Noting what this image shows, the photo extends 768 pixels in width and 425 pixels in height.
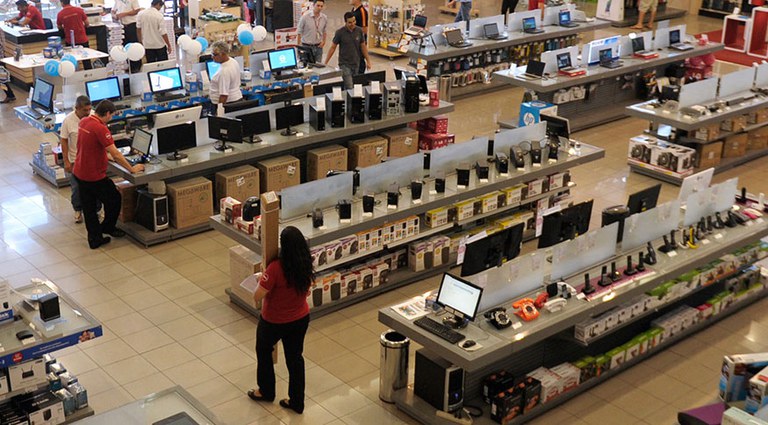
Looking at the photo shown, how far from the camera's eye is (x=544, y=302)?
7.20 m

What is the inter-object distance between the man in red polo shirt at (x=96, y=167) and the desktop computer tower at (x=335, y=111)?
2480 mm

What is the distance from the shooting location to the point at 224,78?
1179 cm

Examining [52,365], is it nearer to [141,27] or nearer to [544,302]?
[544,302]

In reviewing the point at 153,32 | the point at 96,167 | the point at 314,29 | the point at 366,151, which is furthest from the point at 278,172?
the point at 153,32

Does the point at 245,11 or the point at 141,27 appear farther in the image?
the point at 245,11

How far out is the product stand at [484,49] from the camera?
14.8 m

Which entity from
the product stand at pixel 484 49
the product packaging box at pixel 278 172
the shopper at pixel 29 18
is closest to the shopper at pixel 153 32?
the shopper at pixel 29 18

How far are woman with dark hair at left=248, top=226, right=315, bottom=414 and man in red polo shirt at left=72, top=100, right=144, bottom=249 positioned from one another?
3.36 meters

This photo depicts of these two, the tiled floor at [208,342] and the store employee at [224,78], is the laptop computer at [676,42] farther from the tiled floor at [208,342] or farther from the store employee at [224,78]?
the store employee at [224,78]

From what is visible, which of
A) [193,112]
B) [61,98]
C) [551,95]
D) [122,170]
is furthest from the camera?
[551,95]

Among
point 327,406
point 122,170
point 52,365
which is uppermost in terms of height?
point 122,170

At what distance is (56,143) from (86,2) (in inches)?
261

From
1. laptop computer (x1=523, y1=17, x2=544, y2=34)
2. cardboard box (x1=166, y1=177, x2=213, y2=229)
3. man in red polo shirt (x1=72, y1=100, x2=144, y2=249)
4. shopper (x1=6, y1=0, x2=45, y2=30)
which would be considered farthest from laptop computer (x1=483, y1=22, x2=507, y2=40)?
man in red polo shirt (x1=72, y1=100, x2=144, y2=249)

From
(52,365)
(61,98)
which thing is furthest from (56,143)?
(52,365)
